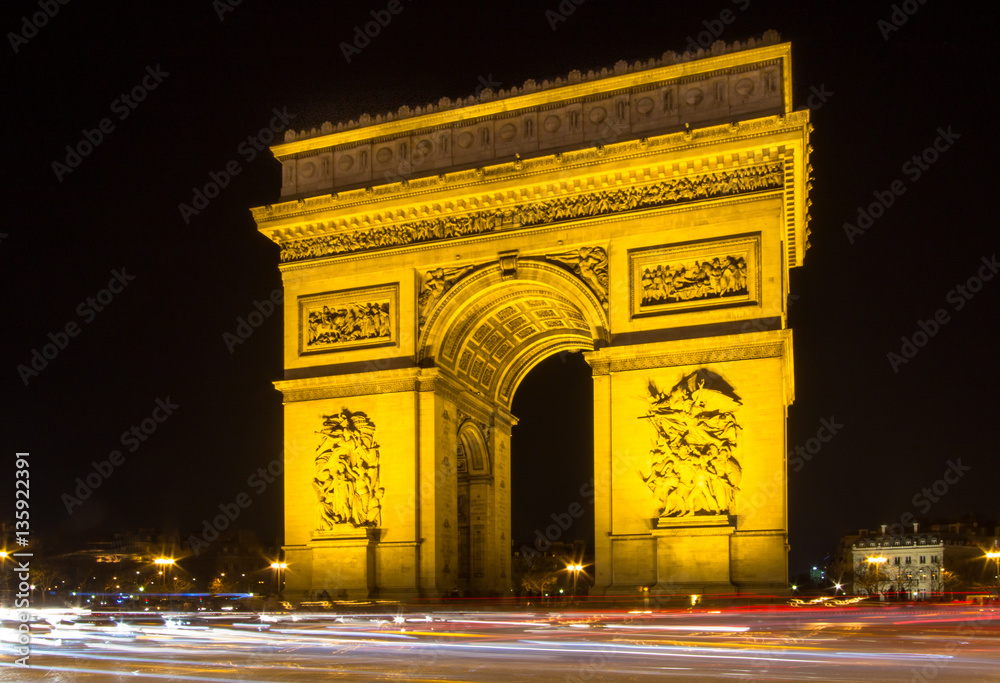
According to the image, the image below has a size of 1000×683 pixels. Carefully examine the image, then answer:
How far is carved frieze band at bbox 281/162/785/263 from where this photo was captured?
2331 centimetres

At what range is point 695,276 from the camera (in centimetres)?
2330

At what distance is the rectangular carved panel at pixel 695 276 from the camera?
74.9 ft

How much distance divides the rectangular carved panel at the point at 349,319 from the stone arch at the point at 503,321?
1143mm

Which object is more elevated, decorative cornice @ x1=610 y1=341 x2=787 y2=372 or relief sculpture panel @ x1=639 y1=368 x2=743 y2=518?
decorative cornice @ x1=610 y1=341 x2=787 y2=372

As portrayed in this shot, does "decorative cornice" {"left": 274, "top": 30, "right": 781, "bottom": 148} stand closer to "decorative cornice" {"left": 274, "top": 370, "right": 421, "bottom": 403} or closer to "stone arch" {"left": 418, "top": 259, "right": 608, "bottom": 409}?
"stone arch" {"left": 418, "top": 259, "right": 608, "bottom": 409}

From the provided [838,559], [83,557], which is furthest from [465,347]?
[838,559]

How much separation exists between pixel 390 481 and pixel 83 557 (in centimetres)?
6113

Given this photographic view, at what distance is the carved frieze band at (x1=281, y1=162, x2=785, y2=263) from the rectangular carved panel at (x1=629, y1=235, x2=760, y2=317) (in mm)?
1184

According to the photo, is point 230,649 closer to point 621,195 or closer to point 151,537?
point 621,195

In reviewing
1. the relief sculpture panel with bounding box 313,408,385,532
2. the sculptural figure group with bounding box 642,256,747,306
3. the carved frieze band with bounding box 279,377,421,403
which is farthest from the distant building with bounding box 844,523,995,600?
the carved frieze band with bounding box 279,377,421,403

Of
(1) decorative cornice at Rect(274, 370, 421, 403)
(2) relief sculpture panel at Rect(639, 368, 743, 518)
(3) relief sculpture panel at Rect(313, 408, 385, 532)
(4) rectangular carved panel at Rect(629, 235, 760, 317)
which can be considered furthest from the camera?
(1) decorative cornice at Rect(274, 370, 421, 403)

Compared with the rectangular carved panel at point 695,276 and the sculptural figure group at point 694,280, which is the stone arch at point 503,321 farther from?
the sculptural figure group at point 694,280

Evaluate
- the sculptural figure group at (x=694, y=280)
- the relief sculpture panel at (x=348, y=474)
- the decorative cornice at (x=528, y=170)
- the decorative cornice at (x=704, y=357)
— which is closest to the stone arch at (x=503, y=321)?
the decorative cornice at (x=704, y=357)

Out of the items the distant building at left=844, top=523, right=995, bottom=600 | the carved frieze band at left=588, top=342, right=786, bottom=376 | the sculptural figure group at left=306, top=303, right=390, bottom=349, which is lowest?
the distant building at left=844, top=523, right=995, bottom=600
